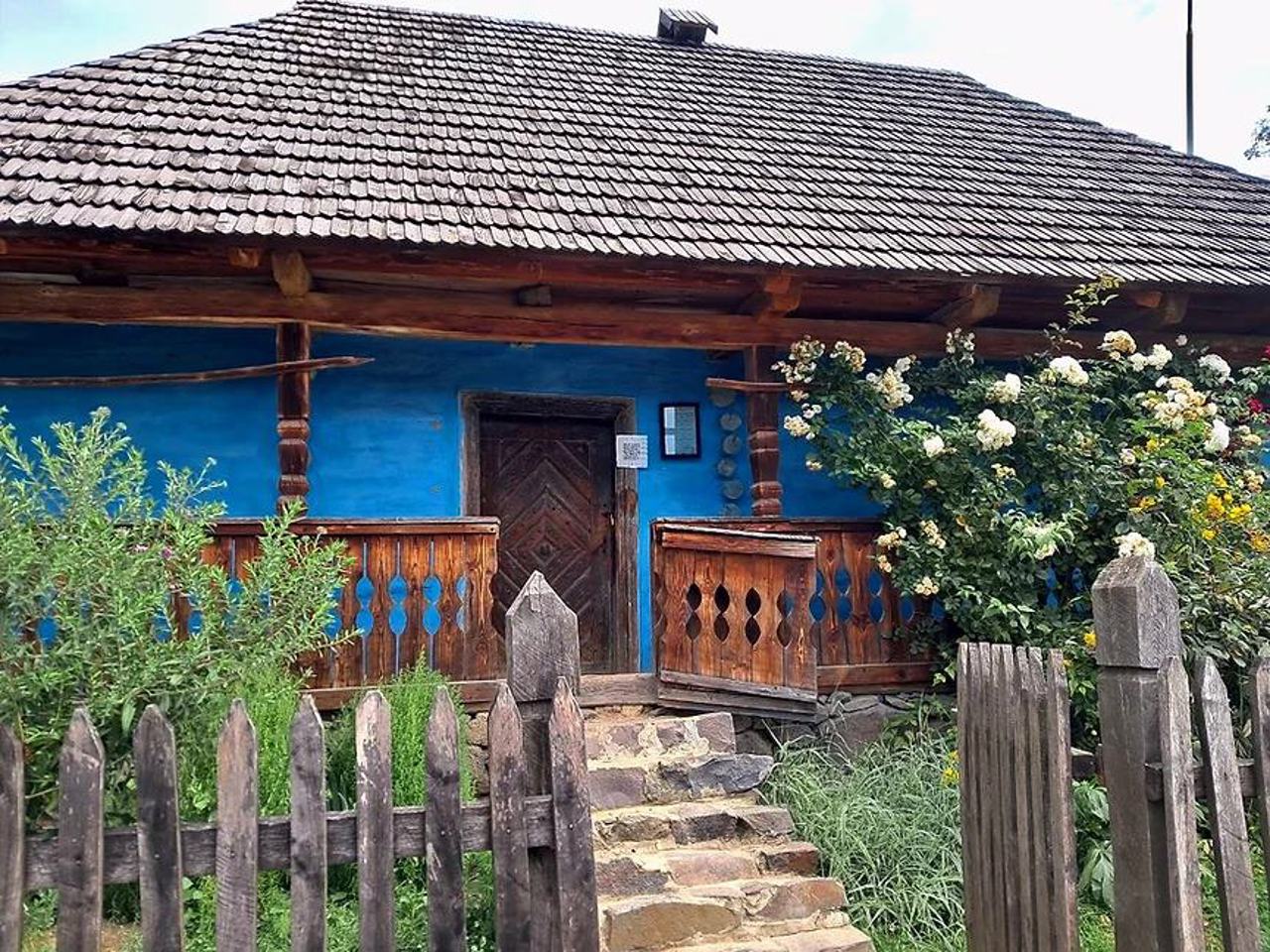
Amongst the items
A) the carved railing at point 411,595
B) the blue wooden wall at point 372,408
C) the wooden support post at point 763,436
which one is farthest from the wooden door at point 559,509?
the carved railing at point 411,595

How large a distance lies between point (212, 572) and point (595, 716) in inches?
89.8

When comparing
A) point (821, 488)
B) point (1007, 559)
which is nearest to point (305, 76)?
point (821, 488)

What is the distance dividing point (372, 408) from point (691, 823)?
3611 millimetres

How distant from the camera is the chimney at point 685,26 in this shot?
10.3 meters

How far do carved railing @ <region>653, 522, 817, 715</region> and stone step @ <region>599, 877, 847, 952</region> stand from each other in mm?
1228

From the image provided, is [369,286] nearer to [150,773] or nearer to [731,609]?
[731,609]

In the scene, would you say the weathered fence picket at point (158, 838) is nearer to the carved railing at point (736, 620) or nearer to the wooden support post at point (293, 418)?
the carved railing at point (736, 620)

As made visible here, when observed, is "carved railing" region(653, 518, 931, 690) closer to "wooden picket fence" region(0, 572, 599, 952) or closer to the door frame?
the door frame

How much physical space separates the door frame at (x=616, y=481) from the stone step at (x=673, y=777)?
207 cm

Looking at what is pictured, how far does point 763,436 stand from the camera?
6.48 metres

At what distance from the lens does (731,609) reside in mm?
5215

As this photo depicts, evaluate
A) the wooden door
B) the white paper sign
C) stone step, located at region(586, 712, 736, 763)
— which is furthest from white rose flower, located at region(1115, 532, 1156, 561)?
the wooden door

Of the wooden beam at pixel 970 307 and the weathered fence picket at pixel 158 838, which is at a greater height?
the wooden beam at pixel 970 307

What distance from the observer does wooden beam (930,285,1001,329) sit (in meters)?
6.46
